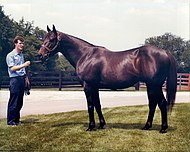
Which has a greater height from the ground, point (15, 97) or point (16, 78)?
point (16, 78)

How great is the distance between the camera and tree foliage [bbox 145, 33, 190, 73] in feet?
30.5

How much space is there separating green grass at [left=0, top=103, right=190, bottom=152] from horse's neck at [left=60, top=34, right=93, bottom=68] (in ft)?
4.86

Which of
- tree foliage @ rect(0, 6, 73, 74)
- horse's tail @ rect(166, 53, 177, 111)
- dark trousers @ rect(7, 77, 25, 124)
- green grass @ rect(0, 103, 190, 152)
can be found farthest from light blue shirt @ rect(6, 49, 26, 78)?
horse's tail @ rect(166, 53, 177, 111)

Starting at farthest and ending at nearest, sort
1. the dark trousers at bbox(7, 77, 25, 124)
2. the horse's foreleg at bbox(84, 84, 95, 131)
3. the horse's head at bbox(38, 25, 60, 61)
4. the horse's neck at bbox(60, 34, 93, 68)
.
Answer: the dark trousers at bbox(7, 77, 25, 124) → the horse's neck at bbox(60, 34, 93, 68) → the horse's head at bbox(38, 25, 60, 61) → the horse's foreleg at bbox(84, 84, 95, 131)

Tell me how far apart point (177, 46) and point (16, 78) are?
6228 millimetres

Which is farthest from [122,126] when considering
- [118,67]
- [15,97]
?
[15,97]

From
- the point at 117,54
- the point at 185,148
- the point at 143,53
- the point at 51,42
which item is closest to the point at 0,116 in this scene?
the point at 51,42

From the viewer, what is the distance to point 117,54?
19.2 ft

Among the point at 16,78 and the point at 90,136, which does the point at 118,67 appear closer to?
the point at 90,136

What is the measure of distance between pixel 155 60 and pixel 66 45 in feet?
6.03

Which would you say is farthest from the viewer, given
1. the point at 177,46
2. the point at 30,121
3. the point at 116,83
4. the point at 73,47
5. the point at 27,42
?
the point at 177,46

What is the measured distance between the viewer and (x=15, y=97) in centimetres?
654

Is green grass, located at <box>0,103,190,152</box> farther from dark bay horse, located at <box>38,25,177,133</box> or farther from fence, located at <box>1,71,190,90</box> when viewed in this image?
fence, located at <box>1,71,190,90</box>

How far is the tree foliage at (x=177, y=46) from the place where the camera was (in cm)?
929
